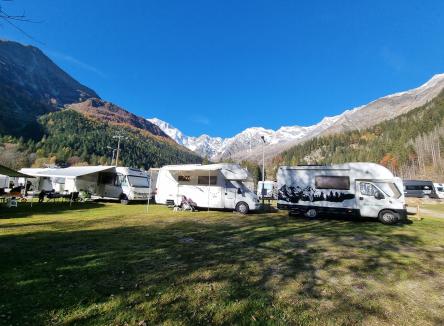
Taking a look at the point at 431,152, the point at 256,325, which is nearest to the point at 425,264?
the point at 256,325

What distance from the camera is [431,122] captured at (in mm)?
104812

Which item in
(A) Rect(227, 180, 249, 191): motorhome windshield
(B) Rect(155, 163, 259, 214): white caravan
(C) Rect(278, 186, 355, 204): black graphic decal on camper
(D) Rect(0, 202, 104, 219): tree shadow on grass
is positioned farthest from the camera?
(A) Rect(227, 180, 249, 191): motorhome windshield

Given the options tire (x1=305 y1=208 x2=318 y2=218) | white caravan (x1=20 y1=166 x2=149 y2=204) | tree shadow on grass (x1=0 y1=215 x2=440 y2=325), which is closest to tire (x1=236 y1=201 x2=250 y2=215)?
tire (x1=305 y1=208 x2=318 y2=218)

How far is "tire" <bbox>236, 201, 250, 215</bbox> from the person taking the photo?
17562 millimetres

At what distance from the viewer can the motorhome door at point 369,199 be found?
1473 cm

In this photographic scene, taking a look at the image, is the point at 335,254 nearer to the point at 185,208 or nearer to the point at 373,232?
the point at 373,232

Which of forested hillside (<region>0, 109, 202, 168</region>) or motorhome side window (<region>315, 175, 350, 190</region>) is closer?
motorhome side window (<region>315, 175, 350, 190</region>)

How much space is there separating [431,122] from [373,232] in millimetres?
118935

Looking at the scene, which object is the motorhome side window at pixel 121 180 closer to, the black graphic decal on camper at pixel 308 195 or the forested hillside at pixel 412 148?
the black graphic decal on camper at pixel 308 195

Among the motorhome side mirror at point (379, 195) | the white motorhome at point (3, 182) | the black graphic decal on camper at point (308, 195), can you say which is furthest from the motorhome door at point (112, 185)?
the white motorhome at point (3, 182)

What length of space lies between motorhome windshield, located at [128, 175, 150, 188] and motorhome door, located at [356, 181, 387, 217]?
16.8 metres


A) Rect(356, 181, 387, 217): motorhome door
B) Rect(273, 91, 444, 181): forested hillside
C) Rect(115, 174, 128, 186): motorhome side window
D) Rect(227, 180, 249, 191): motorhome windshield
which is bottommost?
Rect(356, 181, 387, 217): motorhome door

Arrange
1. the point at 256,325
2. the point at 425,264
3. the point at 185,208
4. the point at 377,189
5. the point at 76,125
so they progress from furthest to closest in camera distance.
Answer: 1. the point at 76,125
2. the point at 185,208
3. the point at 377,189
4. the point at 425,264
5. the point at 256,325

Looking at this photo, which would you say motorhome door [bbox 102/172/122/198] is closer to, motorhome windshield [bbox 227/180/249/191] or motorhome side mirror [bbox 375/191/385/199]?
motorhome windshield [bbox 227/180/249/191]
